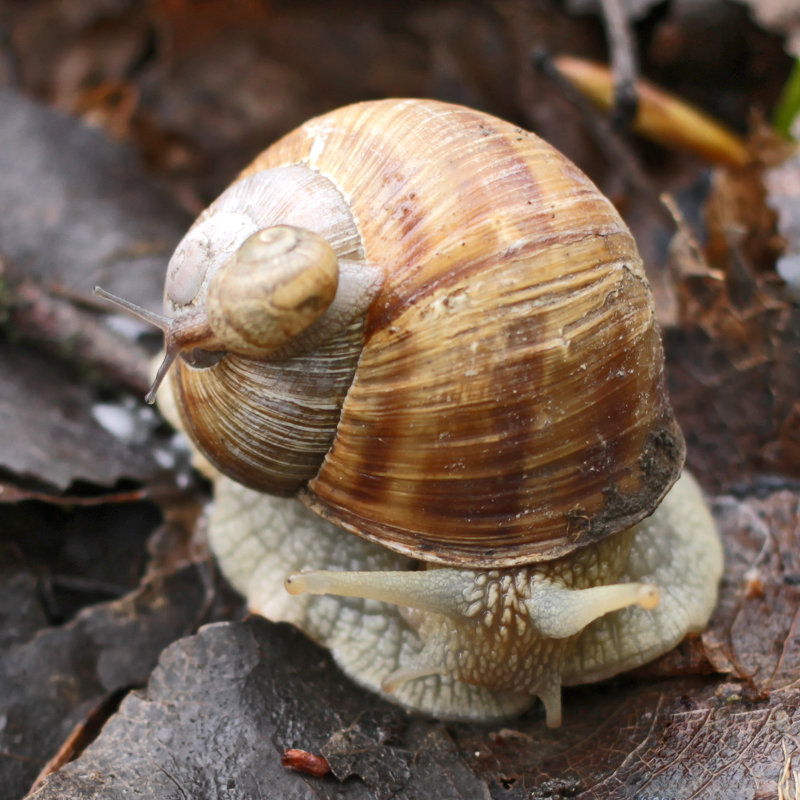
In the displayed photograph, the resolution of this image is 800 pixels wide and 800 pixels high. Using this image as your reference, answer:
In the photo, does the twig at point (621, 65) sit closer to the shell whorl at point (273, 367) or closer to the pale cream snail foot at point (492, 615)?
the shell whorl at point (273, 367)

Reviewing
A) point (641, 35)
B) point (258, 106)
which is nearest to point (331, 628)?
point (258, 106)

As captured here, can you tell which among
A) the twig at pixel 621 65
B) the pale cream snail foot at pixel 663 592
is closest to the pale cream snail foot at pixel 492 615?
the pale cream snail foot at pixel 663 592

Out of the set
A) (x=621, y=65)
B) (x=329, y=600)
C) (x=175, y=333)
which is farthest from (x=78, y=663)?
(x=621, y=65)

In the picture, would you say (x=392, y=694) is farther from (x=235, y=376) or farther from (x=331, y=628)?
(x=235, y=376)

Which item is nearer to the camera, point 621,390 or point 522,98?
point 621,390

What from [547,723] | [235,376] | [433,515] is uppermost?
[235,376]

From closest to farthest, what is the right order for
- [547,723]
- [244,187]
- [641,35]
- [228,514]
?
[244,187]
[547,723]
[228,514]
[641,35]

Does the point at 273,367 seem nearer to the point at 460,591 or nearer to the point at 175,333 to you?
the point at 175,333

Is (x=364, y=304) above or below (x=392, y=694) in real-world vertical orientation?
above
